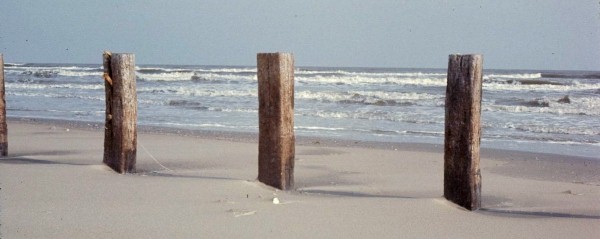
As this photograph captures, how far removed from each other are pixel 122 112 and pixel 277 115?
60.3 inches

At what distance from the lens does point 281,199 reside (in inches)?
198

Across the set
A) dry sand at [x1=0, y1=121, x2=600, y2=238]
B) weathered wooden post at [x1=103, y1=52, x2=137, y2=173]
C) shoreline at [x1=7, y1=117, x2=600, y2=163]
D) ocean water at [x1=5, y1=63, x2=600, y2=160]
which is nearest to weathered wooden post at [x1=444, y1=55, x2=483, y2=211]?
dry sand at [x1=0, y1=121, x2=600, y2=238]

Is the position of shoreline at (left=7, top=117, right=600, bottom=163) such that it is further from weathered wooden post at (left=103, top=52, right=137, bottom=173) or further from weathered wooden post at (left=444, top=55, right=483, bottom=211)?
weathered wooden post at (left=444, top=55, right=483, bottom=211)

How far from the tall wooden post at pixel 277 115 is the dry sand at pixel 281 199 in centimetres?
19

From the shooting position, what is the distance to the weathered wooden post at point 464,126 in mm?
4820

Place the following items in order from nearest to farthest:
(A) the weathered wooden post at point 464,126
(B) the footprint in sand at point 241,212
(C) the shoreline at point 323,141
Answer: (B) the footprint in sand at point 241,212, (A) the weathered wooden post at point 464,126, (C) the shoreline at point 323,141

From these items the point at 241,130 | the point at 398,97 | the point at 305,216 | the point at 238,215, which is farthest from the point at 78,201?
the point at 398,97

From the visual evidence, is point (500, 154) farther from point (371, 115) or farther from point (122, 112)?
point (371, 115)

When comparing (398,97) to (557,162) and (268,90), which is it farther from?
(268,90)

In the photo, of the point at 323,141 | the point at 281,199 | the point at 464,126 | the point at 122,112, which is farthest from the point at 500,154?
the point at 122,112

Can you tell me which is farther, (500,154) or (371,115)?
(371,115)

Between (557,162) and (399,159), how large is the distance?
6.25ft

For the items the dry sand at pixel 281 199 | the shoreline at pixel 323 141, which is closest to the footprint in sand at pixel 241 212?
the dry sand at pixel 281 199

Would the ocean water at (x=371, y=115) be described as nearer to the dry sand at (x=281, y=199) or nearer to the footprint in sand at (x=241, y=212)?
the dry sand at (x=281, y=199)
